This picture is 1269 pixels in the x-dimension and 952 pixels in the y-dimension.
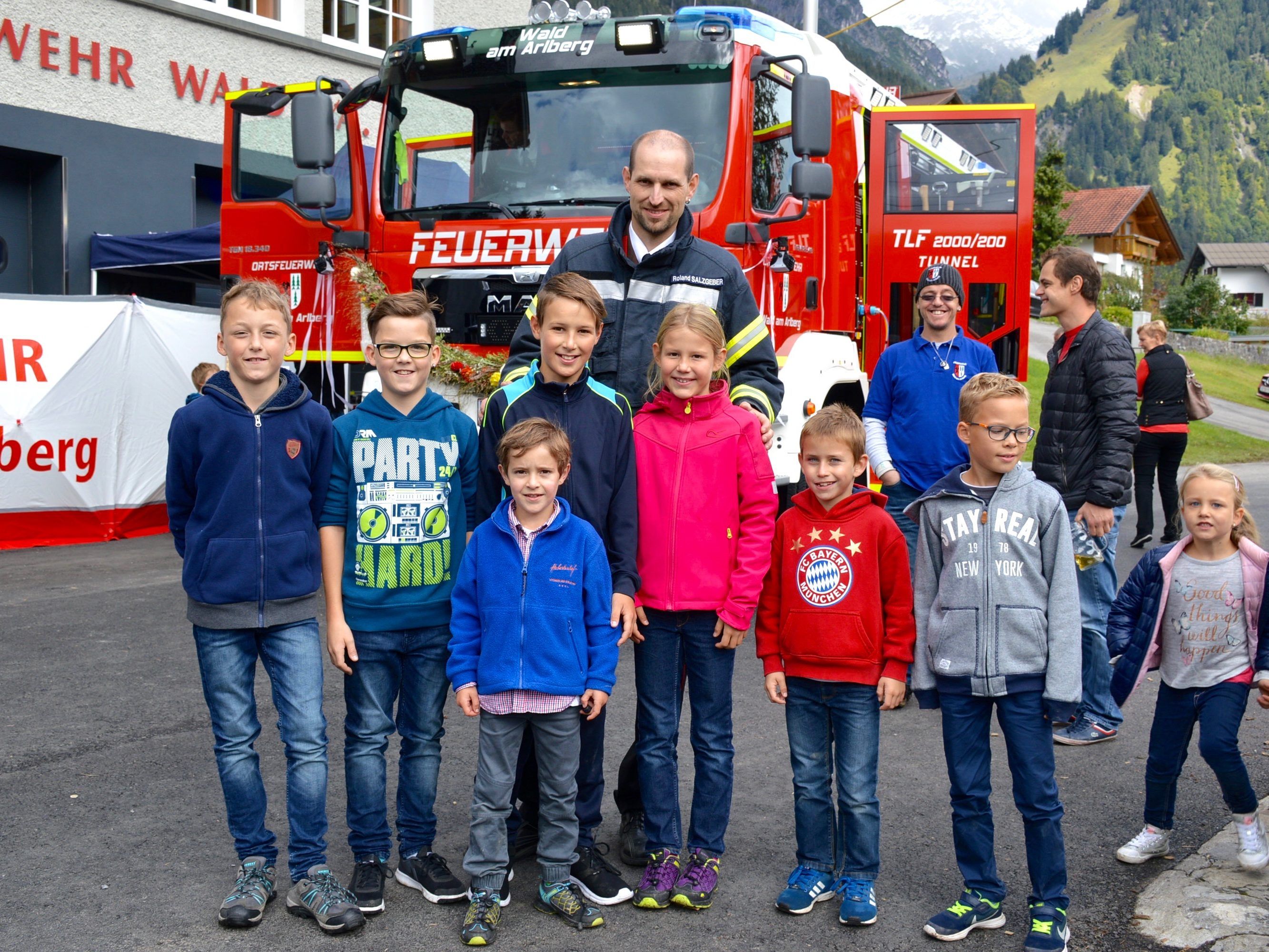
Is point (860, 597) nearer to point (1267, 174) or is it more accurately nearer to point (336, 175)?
point (336, 175)

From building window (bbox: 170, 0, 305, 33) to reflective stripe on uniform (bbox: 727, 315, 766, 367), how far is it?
1478cm

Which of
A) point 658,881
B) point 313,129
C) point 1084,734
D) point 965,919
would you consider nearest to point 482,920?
point 658,881

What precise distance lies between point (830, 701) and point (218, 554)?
183 centimetres

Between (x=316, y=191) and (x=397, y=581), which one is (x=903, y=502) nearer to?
(x=397, y=581)

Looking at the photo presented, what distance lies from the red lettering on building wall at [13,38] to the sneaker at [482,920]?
13879 millimetres

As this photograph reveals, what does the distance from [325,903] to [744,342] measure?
213cm

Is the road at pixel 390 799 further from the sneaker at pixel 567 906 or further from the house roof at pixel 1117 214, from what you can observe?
the house roof at pixel 1117 214

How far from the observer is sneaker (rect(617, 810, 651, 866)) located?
3910 mm

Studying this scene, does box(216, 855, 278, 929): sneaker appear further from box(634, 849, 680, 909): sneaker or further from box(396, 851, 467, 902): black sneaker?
box(634, 849, 680, 909): sneaker

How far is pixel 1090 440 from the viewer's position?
16.6 ft

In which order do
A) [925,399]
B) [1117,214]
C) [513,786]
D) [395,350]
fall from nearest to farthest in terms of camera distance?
1. [513,786]
2. [395,350]
3. [925,399]
4. [1117,214]

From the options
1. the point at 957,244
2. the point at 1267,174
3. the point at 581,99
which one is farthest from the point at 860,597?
the point at 1267,174

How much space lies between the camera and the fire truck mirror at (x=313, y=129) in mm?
7379

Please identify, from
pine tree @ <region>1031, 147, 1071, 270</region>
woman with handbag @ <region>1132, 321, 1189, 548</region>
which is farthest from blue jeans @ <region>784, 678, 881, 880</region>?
pine tree @ <region>1031, 147, 1071, 270</region>
